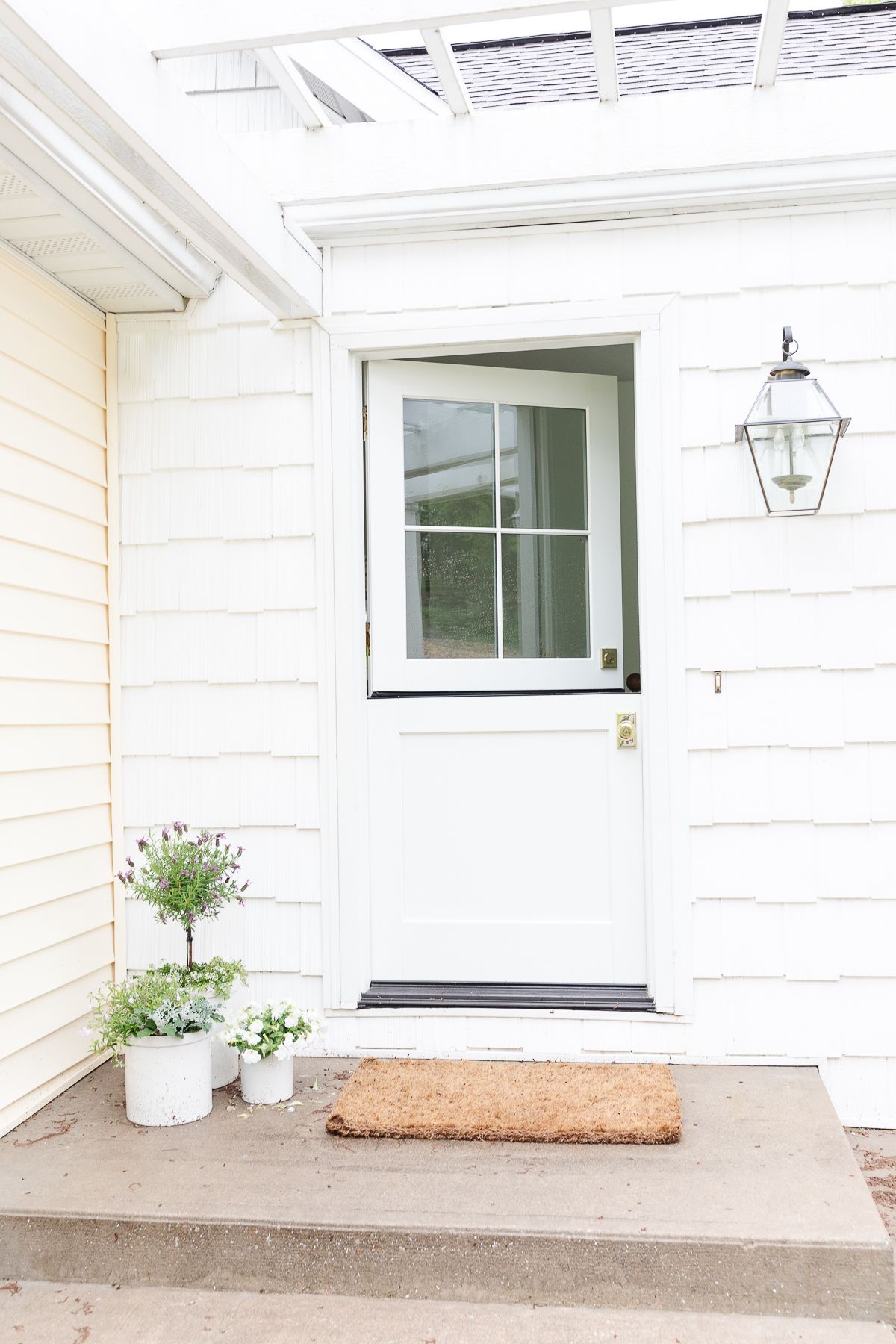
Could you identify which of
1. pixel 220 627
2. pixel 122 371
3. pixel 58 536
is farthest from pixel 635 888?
pixel 122 371

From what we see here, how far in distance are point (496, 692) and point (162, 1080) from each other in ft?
4.57

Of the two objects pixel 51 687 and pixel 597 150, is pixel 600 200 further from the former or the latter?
pixel 51 687

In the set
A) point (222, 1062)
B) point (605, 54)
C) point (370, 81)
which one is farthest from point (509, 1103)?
point (370, 81)

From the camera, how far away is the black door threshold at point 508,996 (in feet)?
9.34

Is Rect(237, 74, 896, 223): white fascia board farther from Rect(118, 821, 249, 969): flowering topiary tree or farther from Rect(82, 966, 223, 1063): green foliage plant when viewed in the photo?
Rect(82, 966, 223, 1063): green foliage plant

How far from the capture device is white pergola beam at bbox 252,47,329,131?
2354 mm

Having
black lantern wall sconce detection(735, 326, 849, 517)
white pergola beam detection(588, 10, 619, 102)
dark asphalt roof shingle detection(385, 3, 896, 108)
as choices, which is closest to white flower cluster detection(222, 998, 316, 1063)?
black lantern wall sconce detection(735, 326, 849, 517)

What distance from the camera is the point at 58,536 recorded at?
9.07 ft

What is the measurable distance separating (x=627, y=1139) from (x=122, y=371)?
Result: 2.45 metres

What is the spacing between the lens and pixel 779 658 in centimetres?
278

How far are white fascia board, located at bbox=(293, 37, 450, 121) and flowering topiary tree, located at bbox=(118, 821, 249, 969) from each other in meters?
1.94

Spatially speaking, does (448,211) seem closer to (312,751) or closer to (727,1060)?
(312,751)

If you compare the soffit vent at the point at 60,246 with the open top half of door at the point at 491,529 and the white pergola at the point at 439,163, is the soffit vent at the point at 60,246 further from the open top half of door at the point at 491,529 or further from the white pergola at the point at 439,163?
the open top half of door at the point at 491,529

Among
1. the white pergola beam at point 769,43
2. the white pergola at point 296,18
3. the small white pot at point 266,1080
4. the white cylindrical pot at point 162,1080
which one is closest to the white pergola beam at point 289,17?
the white pergola at point 296,18
